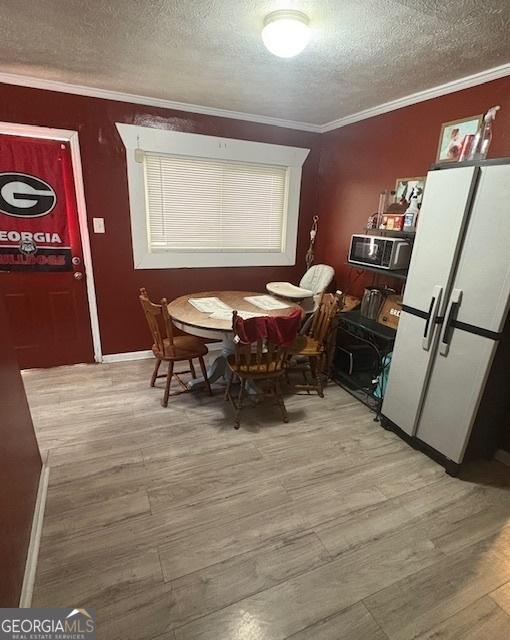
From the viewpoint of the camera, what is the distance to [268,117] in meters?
3.30

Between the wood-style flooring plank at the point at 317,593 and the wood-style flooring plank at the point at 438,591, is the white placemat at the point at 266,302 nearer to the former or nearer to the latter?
the wood-style flooring plank at the point at 317,593

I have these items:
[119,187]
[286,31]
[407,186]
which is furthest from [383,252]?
[119,187]

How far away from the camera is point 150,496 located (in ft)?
5.92

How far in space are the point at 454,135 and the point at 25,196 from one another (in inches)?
134

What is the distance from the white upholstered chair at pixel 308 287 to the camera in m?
2.93

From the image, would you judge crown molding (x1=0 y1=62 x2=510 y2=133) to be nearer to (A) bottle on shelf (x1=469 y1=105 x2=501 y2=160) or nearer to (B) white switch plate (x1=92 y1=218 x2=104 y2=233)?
(A) bottle on shelf (x1=469 y1=105 x2=501 y2=160)

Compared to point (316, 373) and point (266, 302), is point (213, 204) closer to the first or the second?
point (266, 302)

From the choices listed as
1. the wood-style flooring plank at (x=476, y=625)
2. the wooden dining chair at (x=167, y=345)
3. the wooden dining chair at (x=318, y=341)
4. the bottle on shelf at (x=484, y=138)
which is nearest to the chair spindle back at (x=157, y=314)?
the wooden dining chair at (x=167, y=345)

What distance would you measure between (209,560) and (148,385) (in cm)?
174

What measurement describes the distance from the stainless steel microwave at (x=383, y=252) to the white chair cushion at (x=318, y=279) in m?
0.53

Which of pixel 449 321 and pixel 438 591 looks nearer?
pixel 438 591

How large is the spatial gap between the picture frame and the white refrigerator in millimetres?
642

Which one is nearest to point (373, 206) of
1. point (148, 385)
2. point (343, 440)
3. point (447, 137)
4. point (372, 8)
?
point (447, 137)

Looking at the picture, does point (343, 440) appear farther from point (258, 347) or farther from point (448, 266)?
point (448, 266)
